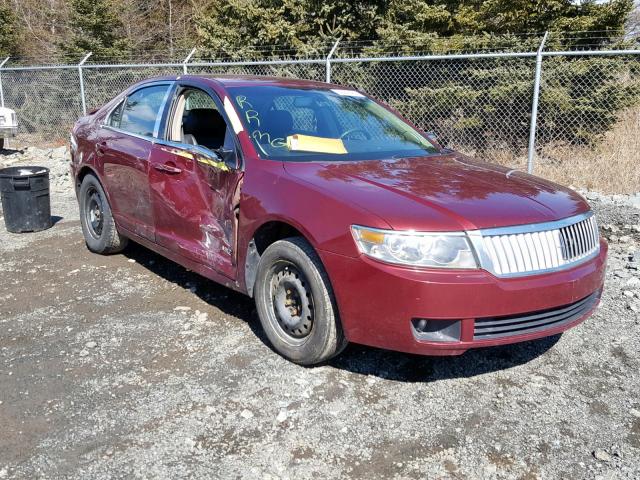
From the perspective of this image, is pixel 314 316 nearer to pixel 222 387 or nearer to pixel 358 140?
pixel 222 387

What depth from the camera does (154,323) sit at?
432 cm

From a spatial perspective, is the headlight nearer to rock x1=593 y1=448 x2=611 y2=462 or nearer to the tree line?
rock x1=593 y1=448 x2=611 y2=462

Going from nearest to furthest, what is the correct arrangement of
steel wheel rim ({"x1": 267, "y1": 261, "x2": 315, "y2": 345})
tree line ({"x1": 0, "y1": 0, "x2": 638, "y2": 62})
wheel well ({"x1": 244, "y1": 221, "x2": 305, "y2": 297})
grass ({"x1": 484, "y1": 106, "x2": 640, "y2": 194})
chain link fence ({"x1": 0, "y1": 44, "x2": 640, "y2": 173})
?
1. steel wheel rim ({"x1": 267, "y1": 261, "x2": 315, "y2": 345})
2. wheel well ({"x1": 244, "y1": 221, "x2": 305, "y2": 297})
3. grass ({"x1": 484, "y1": 106, "x2": 640, "y2": 194})
4. chain link fence ({"x1": 0, "y1": 44, "x2": 640, "y2": 173})
5. tree line ({"x1": 0, "y1": 0, "x2": 638, "y2": 62})

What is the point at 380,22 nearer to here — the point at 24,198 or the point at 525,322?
the point at 24,198

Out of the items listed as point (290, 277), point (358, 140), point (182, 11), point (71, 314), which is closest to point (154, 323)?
point (71, 314)

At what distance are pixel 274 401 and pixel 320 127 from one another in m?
1.96

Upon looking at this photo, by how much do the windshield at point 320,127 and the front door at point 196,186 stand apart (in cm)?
Answer: 24

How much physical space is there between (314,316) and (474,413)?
1007mm

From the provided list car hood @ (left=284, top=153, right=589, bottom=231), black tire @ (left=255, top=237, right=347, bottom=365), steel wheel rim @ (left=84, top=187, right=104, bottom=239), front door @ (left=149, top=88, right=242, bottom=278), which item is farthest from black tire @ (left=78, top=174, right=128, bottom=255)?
car hood @ (left=284, top=153, right=589, bottom=231)

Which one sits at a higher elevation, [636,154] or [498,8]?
[498,8]

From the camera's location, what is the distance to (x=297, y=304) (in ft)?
11.8

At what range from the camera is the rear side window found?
4797 millimetres

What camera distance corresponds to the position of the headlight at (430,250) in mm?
2963

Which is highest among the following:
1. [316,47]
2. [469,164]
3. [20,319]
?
[316,47]
